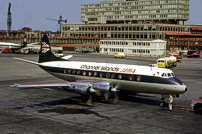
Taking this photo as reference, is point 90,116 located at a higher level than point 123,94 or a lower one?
lower

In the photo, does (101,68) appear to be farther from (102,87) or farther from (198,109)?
(198,109)

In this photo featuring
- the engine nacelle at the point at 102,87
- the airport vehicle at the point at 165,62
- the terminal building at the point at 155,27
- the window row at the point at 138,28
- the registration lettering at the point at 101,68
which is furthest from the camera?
the window row at the point at 138,28

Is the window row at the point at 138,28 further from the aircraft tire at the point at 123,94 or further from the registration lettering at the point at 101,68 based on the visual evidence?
the registration lettering at the point at 101,68

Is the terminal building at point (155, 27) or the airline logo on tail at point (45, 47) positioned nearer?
the airline logo on tail at point (45, 47)

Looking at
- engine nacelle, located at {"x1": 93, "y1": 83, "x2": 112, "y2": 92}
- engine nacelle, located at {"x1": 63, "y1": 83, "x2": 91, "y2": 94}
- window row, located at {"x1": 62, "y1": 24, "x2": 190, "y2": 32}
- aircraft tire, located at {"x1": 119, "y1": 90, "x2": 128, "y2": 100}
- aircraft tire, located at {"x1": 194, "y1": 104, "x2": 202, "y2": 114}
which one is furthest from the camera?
window row, located at {"x1": 62, "y1": 24, "x2": 190, "y2": 32}

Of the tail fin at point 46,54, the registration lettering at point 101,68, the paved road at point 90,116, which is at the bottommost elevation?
the paved road at point 90,116

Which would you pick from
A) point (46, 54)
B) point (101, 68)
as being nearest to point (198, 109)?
point (101, 68)

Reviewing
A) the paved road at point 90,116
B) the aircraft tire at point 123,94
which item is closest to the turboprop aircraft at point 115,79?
the aircraft tire at point 123,94

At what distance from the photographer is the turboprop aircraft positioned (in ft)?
92.4

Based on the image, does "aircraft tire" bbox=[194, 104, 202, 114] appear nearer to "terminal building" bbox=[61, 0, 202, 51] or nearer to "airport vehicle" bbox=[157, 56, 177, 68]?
"airport vehicle" bbox=[157, 56, 177, 68]

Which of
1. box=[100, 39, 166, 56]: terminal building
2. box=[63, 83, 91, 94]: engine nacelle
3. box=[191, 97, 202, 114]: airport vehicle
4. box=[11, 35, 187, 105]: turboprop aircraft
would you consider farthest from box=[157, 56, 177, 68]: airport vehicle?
box=[100, 39, 166, 56]: terminal building

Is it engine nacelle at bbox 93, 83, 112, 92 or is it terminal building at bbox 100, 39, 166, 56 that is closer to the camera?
engine nacelle at bbox 93, 83, 112, 92

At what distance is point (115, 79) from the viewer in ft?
102

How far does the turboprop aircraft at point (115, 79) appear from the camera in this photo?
28.2 metres
